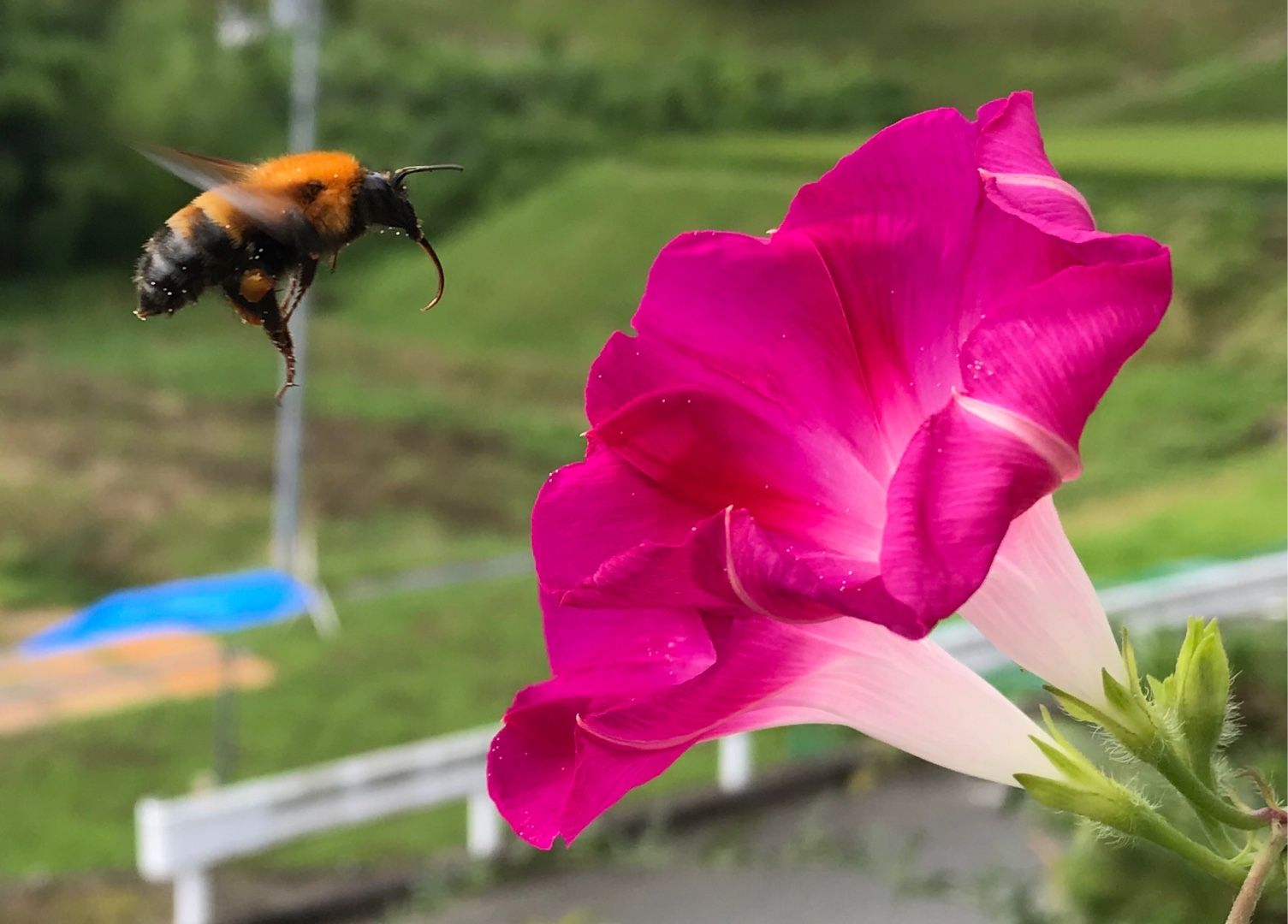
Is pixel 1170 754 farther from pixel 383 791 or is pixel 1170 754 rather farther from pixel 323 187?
pixel 383 791

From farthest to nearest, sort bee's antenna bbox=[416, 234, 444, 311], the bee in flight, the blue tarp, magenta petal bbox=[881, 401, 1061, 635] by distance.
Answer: the blue tarp → the bee in flight → bee's antenna bbox=[416, 234, 444, 311] → magenta petal bbox=[881, 401, 1061, 635]

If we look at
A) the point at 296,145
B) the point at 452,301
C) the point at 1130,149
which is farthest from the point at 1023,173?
the point at 1130,149

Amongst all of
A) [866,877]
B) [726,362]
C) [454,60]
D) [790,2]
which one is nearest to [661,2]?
[790,2]

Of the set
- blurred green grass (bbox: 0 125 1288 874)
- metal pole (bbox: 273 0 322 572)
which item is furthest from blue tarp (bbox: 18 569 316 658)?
metal pole (bbox: 273 0 322 572)

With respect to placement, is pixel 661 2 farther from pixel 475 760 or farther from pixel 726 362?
pixel 726 362

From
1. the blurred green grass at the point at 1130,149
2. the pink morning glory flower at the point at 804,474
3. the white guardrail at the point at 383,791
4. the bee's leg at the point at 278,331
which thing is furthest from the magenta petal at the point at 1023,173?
the blurred green grass at the point at 1130,149

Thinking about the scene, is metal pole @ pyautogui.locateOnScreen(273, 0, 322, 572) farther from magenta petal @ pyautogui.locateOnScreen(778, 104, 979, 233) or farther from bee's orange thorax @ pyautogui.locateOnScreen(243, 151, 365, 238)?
magenta petal @ pyautogui.locateOnScreen(778, 104, 979, 233)
